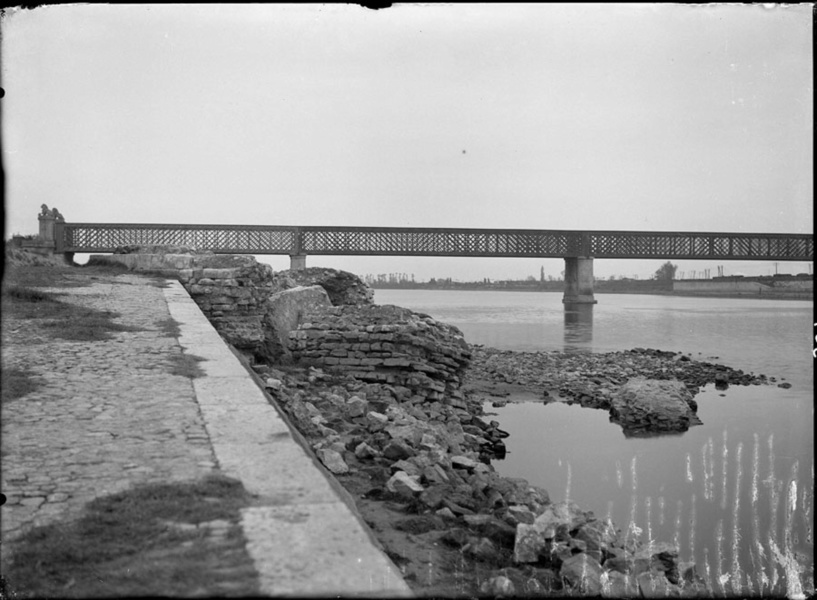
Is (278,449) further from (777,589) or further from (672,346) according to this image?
(672,346)

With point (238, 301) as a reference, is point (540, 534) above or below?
below

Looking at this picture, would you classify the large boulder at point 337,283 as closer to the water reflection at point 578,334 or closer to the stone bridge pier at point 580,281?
the water reflection at point 578,334

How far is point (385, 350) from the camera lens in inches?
384

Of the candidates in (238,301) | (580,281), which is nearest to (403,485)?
(238,301)

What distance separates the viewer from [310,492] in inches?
100.0

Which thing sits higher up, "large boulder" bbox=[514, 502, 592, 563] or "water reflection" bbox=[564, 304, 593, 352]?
"large boulder" bbox=[514, 502, 592, 563]

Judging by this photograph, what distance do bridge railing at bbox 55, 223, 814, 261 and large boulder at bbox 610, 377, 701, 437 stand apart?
1588 inches

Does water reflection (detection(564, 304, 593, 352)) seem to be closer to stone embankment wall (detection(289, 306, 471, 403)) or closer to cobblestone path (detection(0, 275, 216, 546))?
stone embankment wall (detection(289, 306, 471, 403))

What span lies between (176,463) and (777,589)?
12.9 ft

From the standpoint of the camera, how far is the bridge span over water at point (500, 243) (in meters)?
49.5

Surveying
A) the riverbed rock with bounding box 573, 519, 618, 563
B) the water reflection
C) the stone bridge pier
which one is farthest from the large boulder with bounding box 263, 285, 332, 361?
the stone bridge pier

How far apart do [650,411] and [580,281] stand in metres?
45.1

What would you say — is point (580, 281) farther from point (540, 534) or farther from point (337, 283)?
point (540, 534)

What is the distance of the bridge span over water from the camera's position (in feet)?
162
